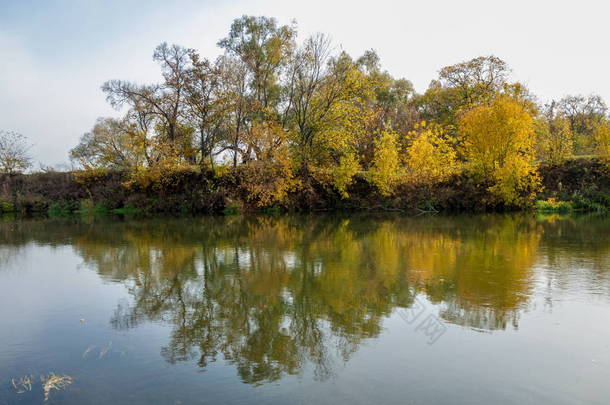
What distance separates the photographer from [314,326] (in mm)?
5855

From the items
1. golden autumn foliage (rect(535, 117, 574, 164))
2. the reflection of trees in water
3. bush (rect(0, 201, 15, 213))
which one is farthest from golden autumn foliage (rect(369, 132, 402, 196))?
bush (rect(0, 201, 15, 213))

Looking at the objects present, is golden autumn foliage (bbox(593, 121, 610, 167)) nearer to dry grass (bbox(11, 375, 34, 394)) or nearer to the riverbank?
the riverbank

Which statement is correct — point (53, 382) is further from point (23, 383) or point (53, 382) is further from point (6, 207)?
point (6, 207)

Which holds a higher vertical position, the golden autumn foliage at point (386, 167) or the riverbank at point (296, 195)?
the golden autumn foliage at point (386, 167)

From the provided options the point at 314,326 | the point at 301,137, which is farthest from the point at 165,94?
the point at 314,326

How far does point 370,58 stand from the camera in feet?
138

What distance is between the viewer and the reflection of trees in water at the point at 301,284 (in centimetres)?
532

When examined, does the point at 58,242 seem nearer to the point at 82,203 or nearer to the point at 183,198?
the point at 183,198

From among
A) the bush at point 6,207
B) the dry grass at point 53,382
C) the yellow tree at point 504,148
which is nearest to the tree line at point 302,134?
the yellow tree at point 504,148

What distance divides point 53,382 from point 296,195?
2432 centimetres

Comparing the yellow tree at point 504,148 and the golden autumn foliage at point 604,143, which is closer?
the yellow tree at point 504,148

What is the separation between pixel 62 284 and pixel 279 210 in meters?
20.2

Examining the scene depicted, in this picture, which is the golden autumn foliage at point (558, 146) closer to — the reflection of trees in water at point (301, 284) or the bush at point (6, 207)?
the reflection of trees in water at point (301, 284)

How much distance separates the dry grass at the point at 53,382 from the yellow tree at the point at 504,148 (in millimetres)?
24509
